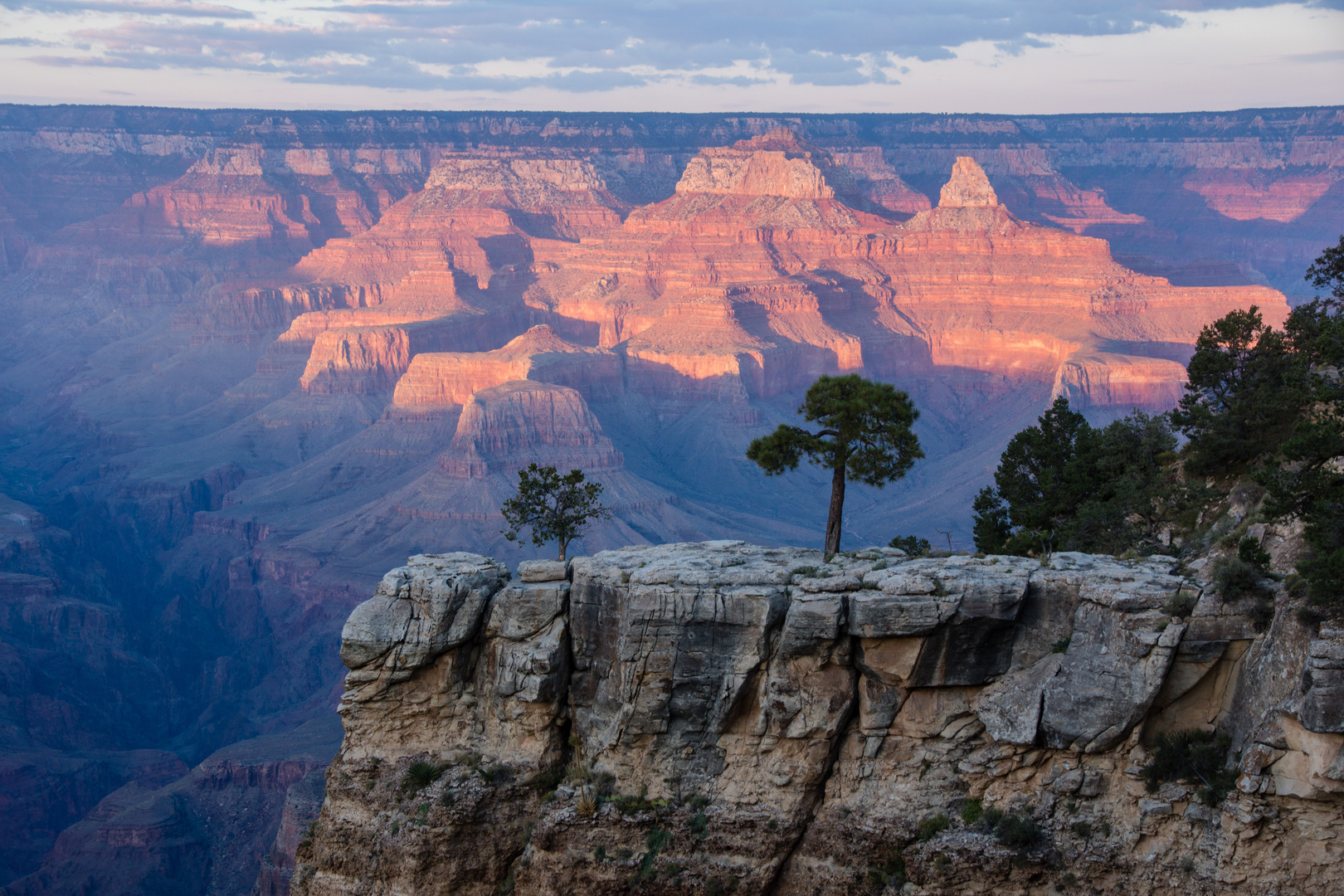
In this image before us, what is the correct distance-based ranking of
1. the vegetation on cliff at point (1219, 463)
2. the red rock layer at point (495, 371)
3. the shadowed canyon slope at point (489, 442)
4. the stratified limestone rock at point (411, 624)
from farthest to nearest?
1. the red rock layer at point (495, 371)
2. the shadowed canyon slope at point (489, 442)
3. the stratified limestone rock at point (411, 624)
4. the vegetation on cliff at point (1219, 463)

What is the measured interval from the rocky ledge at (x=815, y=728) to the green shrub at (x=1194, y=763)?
0.29m

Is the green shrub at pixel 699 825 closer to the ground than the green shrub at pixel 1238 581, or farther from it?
closer to the ground

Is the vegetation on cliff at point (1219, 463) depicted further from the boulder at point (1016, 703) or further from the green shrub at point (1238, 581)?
the boulder at point (1016, 703)

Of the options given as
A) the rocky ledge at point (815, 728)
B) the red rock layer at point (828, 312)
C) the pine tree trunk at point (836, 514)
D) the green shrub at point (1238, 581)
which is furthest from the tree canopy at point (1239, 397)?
the red rock layer at point (828, 312)

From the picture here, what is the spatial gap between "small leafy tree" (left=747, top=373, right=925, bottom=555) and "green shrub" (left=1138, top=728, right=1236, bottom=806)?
10.6 meters

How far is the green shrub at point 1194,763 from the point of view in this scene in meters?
26.4

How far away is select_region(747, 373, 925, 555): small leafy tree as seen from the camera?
3522 centimetres

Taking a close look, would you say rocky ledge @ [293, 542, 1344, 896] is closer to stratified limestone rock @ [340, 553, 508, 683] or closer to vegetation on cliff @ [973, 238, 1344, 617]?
stratified limestone rock @ [340, 553, 508, 683]

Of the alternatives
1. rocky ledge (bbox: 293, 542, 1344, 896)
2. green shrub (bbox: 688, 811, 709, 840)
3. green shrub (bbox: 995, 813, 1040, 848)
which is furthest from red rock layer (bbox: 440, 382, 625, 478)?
green shrub (bbox: 995, 813, 1040, 848)

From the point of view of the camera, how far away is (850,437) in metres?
35.6

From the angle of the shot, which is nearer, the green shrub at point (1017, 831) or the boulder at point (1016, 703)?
the green shrub at point (1017, 831)

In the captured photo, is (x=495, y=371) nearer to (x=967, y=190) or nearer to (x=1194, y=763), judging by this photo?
(x=967, y=190)

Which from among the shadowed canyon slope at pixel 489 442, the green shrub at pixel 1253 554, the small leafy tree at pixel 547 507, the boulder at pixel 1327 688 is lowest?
the shadowed canyon slope at pixel 489 442

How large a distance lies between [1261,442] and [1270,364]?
9.70ft
